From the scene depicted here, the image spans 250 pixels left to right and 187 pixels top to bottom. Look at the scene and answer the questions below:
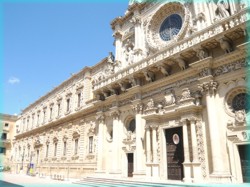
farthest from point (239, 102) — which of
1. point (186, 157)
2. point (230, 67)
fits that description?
point (186, 157)

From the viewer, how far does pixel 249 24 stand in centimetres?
1095

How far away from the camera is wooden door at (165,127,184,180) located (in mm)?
13805

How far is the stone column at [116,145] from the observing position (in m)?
17.7

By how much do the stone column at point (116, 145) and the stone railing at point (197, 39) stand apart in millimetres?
2924

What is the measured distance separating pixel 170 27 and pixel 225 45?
617 cm

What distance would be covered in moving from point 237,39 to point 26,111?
39385mm

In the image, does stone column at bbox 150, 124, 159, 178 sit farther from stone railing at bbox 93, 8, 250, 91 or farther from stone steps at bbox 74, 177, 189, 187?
stone railing at bbox 93, 8, 250, 91

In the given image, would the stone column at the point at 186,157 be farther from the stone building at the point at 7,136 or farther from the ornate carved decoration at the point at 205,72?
the stone building at the point at 7,136

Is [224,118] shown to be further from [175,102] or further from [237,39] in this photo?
[237,39]

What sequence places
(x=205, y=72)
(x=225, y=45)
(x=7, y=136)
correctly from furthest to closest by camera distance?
(x=7, y=136)
(x=205, y=72)
(x=225, y=45)

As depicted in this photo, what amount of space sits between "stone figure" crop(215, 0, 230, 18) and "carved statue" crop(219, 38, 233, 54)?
2.01 meters

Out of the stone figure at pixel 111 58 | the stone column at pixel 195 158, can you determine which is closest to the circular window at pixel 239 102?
the stone column at pixel 195 158

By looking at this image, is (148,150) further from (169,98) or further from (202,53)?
(202,53)

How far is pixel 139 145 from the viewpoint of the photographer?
52.5ft
